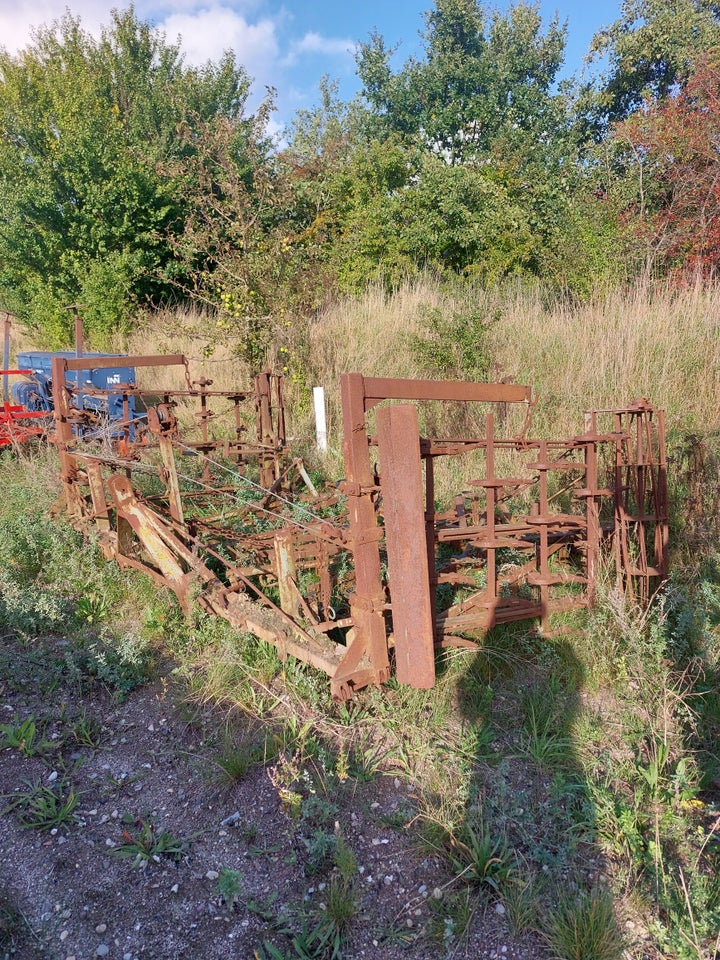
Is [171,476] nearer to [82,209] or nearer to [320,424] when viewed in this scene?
[320,424]

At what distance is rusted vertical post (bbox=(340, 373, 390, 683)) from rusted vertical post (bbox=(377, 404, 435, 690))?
126 mm

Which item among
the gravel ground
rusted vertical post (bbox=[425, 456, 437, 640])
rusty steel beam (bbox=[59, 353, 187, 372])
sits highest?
rusty steel beam (bbox=[59, 353, 187, 372])

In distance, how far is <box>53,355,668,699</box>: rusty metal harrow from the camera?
2771mm

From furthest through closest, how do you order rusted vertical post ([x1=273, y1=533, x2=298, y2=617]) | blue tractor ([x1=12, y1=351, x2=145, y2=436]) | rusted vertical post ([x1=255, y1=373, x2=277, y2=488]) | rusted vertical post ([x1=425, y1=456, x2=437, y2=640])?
blue tractor ([x1=12, y1=351, x2=145, y2=436]) → rusted vertical post ([x1=255, y1=373, x2=277, y2=488]) → rusted vertical post ([x1=273, y1=533, x2=298, y2=617]) → rusted vertical post ([x1=425, y1=456, x2=437, y2=640])

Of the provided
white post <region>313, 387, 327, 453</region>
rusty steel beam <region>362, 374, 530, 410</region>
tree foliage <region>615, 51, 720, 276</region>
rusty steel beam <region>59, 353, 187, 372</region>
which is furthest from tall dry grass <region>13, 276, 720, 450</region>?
rusty steel beam <region>362, 374, 530, 410</region>

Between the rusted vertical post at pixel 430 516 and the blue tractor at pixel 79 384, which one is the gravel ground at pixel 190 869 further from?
the blue tractor at pixel 79 384

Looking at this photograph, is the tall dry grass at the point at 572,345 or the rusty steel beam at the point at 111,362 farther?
the tall dry grass at the point at 572,345

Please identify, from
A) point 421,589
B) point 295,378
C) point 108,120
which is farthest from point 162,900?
point 108,120

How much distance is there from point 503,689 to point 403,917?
132cm

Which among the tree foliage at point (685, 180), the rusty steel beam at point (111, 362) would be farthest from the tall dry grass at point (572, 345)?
the rusty steel beam at point (111, 362)

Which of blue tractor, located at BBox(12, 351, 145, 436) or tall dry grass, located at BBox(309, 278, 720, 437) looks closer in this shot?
tall dry grass, located at BBox(309, 278, 720, 437)

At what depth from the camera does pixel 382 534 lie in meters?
3.11

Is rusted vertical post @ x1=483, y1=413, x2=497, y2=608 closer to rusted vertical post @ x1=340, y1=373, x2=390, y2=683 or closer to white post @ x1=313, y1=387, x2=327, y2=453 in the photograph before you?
rusted vertical post @ x1=340, y1=373, x2=390, y2=683

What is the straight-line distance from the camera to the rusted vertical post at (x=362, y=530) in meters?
2.76
